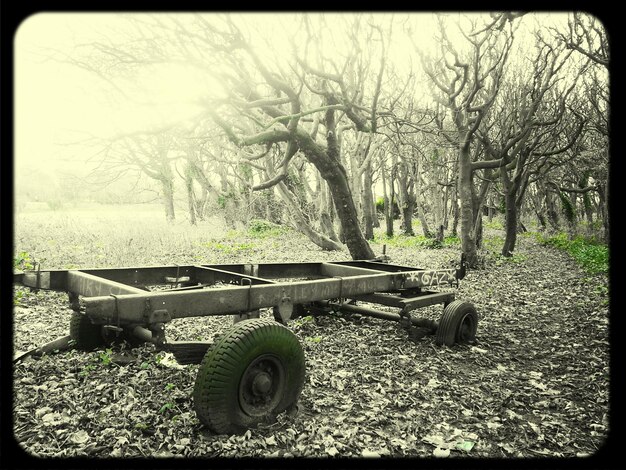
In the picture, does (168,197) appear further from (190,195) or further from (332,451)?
(332,451)

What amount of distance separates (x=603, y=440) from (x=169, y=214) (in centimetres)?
2931

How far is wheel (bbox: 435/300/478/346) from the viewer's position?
628 centimetres

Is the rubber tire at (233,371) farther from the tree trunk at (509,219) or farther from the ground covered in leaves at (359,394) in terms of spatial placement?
the tree trunk at (509,219)

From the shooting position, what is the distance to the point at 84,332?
195 inches

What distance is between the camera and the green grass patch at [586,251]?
14.2 metres

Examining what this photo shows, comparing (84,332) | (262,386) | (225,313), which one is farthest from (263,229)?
(262,386)

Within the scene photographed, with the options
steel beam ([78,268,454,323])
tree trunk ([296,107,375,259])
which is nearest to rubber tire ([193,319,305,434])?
steel beam ([78,268,454,323])

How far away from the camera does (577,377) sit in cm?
539

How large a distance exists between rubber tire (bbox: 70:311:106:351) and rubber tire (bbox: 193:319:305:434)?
2.11 m

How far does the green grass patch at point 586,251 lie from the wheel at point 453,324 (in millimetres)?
9304

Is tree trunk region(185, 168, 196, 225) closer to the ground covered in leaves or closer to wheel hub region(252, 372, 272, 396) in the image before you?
the ground covered in leaves

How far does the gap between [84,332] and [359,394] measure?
3.11 metres
